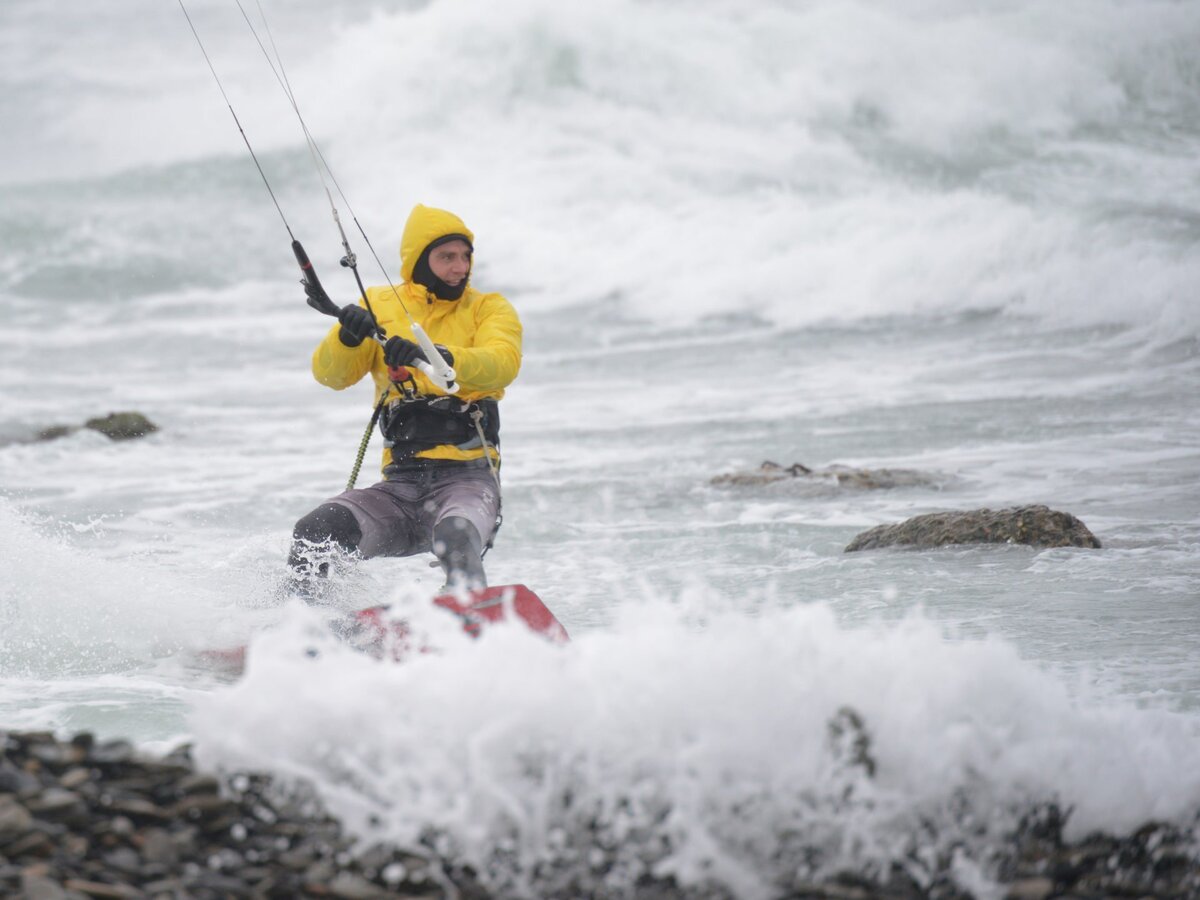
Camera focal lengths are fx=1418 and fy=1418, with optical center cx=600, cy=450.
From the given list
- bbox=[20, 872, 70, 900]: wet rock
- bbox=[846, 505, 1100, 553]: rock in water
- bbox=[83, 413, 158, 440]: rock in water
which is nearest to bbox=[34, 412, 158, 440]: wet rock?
bbox=[83, 413, 158, 440]: rock in water

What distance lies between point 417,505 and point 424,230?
1144 millimetres

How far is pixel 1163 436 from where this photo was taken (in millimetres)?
10242

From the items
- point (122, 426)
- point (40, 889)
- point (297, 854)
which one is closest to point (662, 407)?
point (122, 426)

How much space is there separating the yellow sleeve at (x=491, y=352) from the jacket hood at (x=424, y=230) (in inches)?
13.3

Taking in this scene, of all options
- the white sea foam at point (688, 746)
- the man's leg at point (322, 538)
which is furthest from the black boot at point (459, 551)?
the white sea foam at point (688, 746)

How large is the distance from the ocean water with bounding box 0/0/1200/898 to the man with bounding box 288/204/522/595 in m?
0.37

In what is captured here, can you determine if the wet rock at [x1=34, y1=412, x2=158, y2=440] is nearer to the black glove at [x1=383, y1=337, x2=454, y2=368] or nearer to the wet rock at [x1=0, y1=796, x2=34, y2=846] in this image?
the black glove at [x1=383, y1=337, x2=454, y2=368]

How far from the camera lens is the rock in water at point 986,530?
7.34 metres

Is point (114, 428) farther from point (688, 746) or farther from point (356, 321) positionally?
point (688, 746)

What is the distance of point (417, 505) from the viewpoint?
5.85 metres

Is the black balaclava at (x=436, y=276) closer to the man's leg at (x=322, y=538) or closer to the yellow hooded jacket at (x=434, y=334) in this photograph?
the yellow hooded jacket at (x=434, y=334)

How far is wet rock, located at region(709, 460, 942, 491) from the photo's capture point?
9.38 meters

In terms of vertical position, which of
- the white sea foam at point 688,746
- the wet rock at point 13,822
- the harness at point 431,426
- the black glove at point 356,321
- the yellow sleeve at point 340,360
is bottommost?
the wet rock at point 13,822

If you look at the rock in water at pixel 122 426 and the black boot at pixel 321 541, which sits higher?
Result: the rock in water at pixel 122 426
